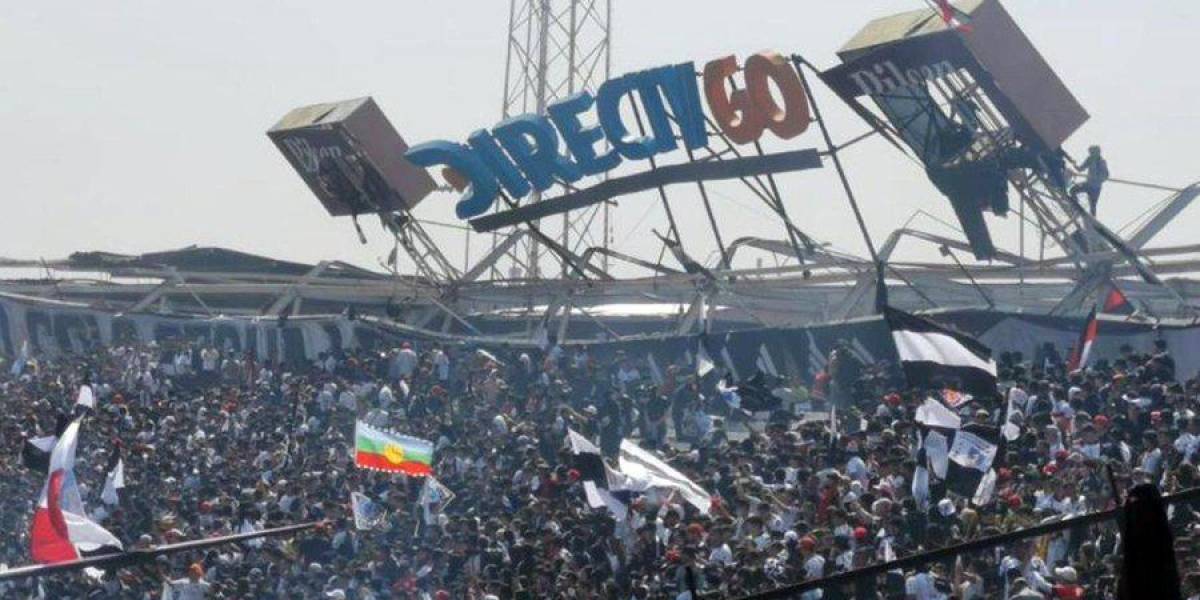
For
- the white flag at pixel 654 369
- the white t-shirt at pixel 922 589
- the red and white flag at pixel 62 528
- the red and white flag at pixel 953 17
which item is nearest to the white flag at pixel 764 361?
the white flag at pixel 654 369

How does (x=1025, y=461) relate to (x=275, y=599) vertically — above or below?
above

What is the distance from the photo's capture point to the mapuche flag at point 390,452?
22.3 meters

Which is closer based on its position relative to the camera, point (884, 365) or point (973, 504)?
point (973, 504)

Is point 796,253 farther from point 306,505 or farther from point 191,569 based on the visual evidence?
point 191,569

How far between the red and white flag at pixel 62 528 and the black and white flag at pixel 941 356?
5.77 m

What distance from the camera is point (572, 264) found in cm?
2933

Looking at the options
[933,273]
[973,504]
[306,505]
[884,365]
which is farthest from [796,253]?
[973,504]

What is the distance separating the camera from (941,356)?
15.0 meters

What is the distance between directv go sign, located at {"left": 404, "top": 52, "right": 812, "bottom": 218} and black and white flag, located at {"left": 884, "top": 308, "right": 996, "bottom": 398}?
10054mm

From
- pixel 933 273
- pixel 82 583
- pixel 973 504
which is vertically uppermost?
pixel 933 273

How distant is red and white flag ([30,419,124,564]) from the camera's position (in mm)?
12977

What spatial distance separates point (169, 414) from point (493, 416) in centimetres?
648

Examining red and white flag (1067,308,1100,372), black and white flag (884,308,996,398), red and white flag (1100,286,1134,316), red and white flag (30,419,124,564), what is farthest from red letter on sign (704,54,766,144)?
red and white flag (30,419,124,564)

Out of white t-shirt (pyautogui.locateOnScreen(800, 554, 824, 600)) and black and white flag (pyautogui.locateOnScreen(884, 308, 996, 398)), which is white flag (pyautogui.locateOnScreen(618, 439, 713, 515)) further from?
white t-shirt (pyautogui.locateOnScreen(800, 554, 824, 600))
